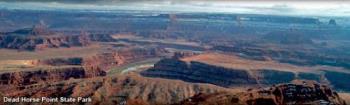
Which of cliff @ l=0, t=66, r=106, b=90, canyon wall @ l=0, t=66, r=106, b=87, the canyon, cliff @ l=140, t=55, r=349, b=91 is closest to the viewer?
the canyon

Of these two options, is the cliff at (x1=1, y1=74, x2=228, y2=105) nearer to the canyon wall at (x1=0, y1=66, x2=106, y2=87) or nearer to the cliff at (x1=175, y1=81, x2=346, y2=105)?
the canyon wall at (x1=0, y1=66, x2=106, y2=87)

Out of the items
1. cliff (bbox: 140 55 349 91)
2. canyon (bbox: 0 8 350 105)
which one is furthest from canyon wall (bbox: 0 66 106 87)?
cliff (bbox: 140 55 349 91)

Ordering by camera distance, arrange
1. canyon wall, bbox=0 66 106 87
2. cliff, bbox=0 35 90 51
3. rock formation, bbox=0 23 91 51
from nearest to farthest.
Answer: canyon wall, bbox=0 66 106 87, cliff, bbox=0 35 90 51, rock formation, bbox=0 23 91 51

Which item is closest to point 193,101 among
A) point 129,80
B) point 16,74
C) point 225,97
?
point 225,97

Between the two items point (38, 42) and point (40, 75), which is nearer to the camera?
point (40, 75)

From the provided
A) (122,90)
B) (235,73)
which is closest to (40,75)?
(122,90)

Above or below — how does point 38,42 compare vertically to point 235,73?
below

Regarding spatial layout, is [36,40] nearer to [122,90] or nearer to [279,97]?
[122,90]

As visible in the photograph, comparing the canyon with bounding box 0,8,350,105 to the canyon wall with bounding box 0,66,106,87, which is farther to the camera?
the canyon wall with bounding box 0,66,106,87

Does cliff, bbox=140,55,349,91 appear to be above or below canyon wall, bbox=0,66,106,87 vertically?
below

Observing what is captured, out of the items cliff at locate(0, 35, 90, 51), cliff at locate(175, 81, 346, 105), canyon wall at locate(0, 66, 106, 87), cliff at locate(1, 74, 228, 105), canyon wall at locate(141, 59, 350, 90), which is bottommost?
cliff at locate(0, 35, 90, 51)

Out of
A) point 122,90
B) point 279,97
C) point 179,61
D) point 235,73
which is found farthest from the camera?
point 179,61
